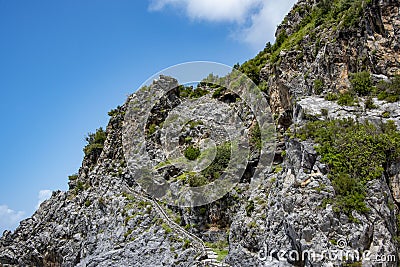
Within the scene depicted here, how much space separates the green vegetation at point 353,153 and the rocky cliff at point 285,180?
46 mm

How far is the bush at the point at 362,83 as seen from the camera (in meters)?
20.1

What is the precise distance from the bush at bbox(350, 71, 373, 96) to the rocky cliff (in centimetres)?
6

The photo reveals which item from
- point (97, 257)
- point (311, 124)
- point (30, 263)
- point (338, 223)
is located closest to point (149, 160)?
point (97, 257)

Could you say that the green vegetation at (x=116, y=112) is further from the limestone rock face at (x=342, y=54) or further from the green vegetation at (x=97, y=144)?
the limestone rock face at (x=342, y=54)

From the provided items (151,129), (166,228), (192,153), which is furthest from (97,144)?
(166,228)

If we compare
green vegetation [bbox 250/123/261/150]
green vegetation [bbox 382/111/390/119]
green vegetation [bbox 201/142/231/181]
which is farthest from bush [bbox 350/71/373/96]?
green vegetation [bbox 201/142/231/181]

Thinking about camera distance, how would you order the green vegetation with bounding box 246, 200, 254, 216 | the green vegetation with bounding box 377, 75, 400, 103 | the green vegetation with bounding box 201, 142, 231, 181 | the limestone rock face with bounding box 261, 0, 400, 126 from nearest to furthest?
the green vegetation with bounding box 377, 75, 400, 103 < the limestone rock face with bounding box 261, 0, 400, 126 < the green vegetation with bounding box 246, 200, 254, 216 < the green vegetation with bounding box 201, 142, 231, 181

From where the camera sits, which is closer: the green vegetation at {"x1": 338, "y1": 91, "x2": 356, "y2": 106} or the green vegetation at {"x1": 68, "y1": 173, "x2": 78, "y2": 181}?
the green vegetation at {"x1": 338, "y1": 91, "x2": 356, "y2": 106}

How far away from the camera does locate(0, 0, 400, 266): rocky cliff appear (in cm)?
1464

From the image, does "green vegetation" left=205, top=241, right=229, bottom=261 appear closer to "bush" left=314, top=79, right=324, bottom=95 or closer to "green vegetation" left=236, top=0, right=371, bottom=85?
"bush" left=314, top=79, right=324, bottom=95

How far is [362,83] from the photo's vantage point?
20203 millimetres

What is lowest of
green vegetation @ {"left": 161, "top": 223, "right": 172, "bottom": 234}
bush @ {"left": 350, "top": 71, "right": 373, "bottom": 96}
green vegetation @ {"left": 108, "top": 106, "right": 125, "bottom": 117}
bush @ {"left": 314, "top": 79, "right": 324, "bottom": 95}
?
green vegetation @ {"left": 161, "top": 223, "right": 172, "bottom": 234}

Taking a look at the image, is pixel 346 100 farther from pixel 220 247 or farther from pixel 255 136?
pixel 220 247

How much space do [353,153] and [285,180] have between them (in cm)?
382
